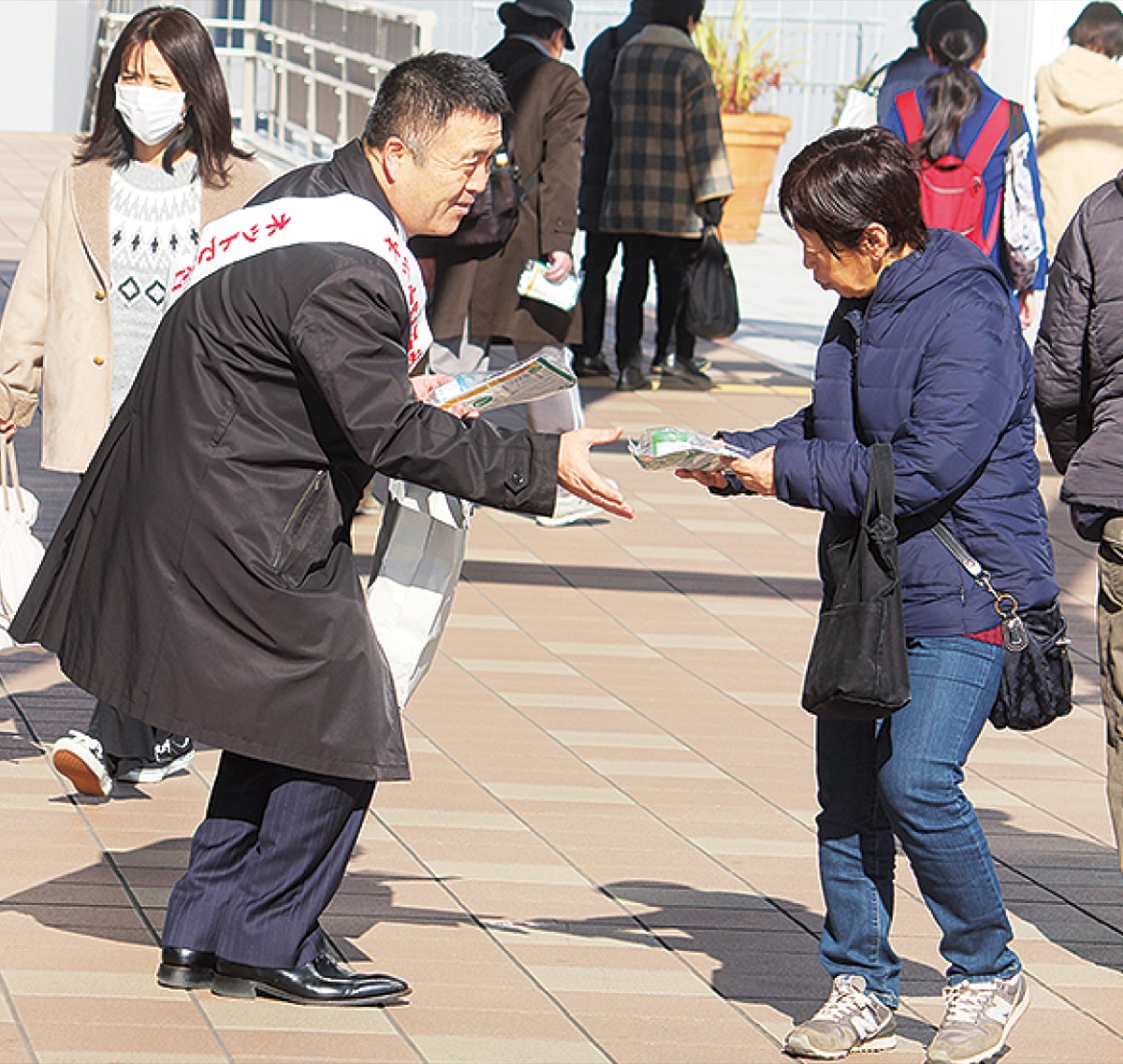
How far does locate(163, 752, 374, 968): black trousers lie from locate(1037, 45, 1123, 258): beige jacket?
724 cm

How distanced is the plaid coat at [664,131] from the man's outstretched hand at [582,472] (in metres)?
7.43

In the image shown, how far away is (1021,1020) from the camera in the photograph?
4.28 meters

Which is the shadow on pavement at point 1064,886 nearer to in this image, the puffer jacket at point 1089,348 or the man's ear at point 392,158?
the puffer jacket at point 1089,348

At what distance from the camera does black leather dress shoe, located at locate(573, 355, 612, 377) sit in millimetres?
12023

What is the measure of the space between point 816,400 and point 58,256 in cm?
220

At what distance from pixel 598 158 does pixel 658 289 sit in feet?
2.67

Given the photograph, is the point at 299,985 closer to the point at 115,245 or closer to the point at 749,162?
the point at 115,245

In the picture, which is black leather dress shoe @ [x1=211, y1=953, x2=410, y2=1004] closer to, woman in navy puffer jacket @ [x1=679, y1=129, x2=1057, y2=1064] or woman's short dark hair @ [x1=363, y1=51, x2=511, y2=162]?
woman in navy puffer jacket @ [x1=679, y1=129, x2=1057, y2=1064]

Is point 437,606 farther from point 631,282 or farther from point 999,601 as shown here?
point 631,282

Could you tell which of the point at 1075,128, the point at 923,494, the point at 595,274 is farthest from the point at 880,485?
the point at 595,274

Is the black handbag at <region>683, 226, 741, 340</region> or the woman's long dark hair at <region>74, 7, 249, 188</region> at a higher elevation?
the woman's long dark hair at <region>74, 7, 249, 188</region>

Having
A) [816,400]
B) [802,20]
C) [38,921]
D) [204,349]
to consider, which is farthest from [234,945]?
[802,20]

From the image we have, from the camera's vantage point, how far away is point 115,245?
17.6 feet

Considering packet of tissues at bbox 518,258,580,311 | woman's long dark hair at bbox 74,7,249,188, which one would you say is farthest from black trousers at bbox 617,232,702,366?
woman's long dark hair at bbox 74,7,249,188
